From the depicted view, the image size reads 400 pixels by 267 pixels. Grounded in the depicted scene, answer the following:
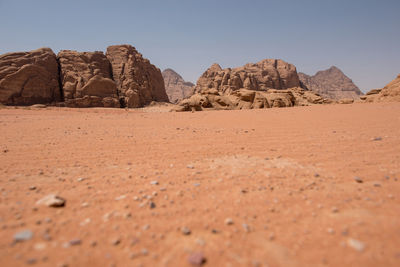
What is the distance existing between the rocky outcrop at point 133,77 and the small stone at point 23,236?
1153 inches

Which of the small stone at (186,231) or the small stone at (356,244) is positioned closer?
the small stone at (356,244)

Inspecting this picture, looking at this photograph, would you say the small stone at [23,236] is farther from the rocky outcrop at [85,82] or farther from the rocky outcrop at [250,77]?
the rocky outcrop at [250,77]

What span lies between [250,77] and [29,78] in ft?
144

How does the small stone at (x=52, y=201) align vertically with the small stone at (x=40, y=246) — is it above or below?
above

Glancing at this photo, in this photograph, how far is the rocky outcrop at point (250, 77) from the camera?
47.4 m

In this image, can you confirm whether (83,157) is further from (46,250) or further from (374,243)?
(374,243)

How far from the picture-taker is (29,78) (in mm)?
22922

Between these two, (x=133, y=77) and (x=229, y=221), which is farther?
(x=133, y=77)

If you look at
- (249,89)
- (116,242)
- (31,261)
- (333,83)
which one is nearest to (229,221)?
(116,242)

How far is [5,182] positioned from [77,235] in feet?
4.83

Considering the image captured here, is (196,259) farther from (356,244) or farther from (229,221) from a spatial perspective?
(356,244)

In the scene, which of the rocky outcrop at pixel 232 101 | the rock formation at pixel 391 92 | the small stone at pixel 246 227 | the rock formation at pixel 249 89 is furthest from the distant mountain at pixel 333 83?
the small stone at pixel 246 227

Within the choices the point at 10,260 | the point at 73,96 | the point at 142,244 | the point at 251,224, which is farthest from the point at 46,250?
the point at 73,96

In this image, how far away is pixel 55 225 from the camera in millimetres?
1375
